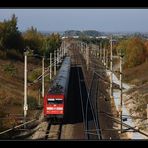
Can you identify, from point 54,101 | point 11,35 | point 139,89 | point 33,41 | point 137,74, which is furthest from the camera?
point 33,41

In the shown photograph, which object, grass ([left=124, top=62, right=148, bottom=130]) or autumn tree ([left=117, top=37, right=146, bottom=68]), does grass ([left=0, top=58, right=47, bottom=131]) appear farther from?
autumn tree ([left=117, top=37, right=146, bottom=68])

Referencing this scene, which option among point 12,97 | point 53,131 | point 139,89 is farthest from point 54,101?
point 139,89

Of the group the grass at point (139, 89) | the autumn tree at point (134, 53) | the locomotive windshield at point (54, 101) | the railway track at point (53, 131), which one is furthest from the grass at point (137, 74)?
the locomotive windshield at point (54, 101)

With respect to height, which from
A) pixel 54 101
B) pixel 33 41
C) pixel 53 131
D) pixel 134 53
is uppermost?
pixel 33 41

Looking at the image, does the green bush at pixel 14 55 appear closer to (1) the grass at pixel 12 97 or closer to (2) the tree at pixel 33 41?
(2) the tree at pixel 33 41

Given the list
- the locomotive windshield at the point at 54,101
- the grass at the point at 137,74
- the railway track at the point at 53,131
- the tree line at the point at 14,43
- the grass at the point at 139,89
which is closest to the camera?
the railway track at the point at 53,131

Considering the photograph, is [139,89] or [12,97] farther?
[139,89]

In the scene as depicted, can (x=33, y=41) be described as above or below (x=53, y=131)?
above

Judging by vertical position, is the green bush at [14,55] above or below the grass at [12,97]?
above

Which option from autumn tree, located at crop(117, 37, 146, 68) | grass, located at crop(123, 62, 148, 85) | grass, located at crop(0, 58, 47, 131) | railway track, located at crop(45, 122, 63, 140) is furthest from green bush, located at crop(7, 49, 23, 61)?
railway track, located at crop(45, 122, 63, 140)

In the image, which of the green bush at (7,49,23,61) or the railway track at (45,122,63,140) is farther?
the green bush at (7,49,23,61)

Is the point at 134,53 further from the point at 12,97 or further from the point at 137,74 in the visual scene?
the point at 12,97
